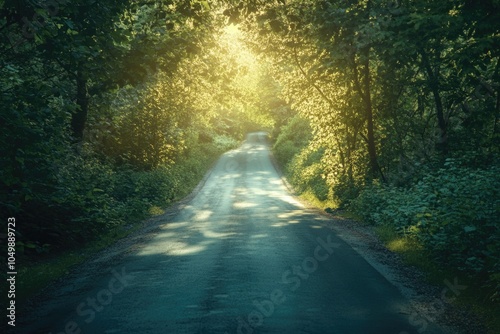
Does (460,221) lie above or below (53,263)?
above

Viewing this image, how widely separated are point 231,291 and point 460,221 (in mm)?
5047

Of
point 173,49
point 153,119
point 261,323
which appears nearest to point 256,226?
point 173,49

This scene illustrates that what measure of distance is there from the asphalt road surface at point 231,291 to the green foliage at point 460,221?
1617 millimetres

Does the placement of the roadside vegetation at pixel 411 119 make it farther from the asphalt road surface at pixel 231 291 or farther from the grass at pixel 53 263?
the grass at pixel 53 263

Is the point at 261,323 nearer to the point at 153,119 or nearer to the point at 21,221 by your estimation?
the point at 21,221

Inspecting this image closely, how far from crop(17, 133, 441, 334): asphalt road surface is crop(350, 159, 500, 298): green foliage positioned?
1617 mm

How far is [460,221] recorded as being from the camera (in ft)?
33.0

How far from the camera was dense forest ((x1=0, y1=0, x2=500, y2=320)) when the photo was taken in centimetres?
942

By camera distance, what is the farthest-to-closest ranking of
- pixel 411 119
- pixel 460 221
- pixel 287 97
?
pixel 287 97, pixel 411 119, pixel 460 221

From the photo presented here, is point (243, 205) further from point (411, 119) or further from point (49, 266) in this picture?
point (49, 266)

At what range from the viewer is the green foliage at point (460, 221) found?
9000 mm

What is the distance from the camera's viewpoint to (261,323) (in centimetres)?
666

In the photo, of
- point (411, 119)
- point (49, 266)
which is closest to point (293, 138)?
point (411, 119)

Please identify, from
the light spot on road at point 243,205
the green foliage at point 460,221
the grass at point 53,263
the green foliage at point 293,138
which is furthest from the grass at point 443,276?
the green foliage at point 293,138
